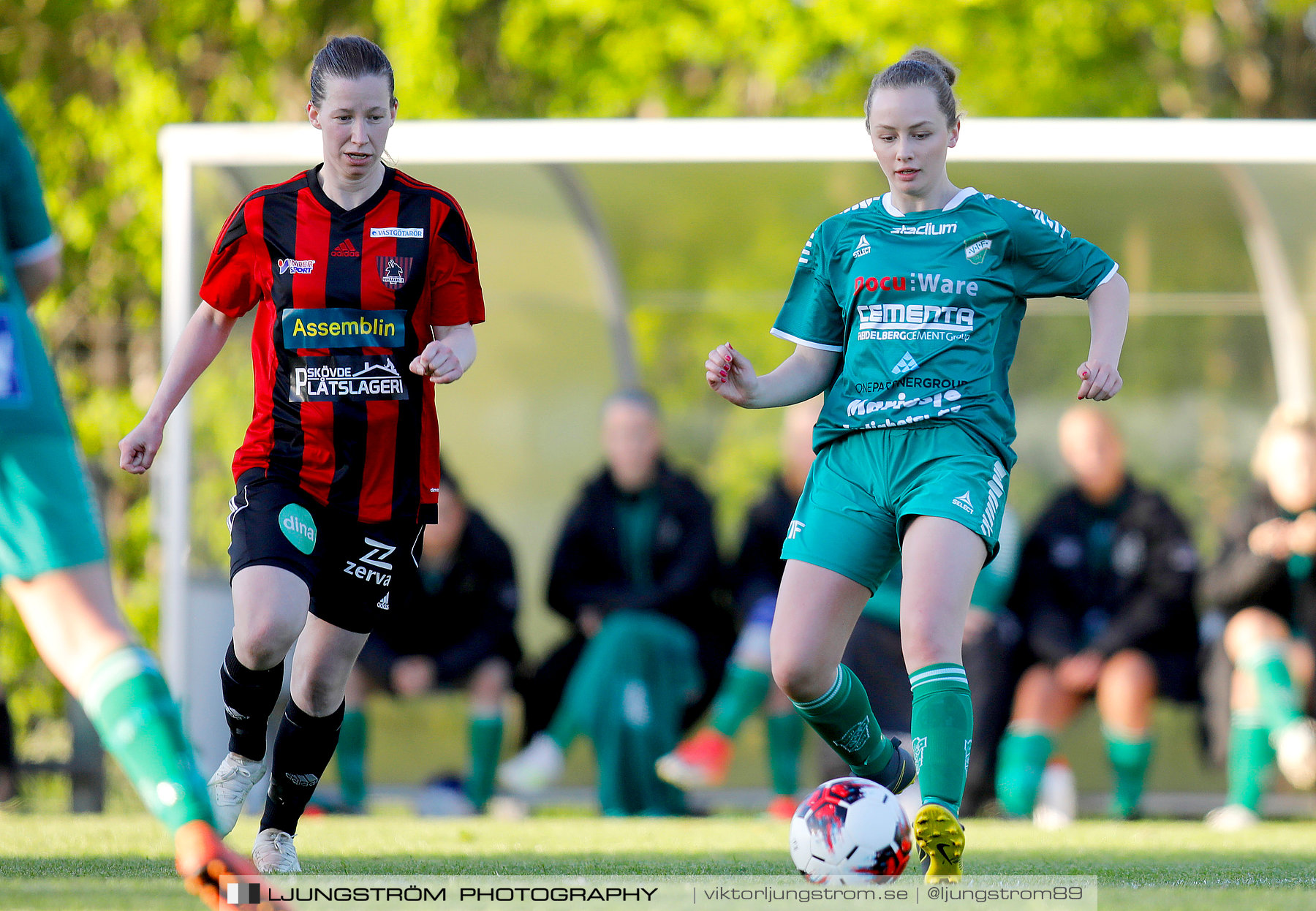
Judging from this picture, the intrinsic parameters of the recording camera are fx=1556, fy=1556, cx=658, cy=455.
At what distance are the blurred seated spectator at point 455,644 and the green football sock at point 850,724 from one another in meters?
3.43

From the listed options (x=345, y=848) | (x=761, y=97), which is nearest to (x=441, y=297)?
(x=345, y=848)

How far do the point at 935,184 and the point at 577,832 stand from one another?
9.66 ft

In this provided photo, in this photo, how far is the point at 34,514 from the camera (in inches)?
110

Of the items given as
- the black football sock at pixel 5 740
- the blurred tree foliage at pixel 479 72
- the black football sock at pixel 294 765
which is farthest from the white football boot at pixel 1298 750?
the black football sock at pixel 5 740

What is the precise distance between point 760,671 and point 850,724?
3064 mm

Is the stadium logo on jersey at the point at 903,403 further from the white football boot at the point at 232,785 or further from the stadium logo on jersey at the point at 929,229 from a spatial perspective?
the white football boot at the point at 232,785

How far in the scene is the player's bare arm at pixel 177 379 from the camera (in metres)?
3.91

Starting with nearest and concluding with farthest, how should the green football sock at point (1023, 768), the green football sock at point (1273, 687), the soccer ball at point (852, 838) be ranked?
1. the soccer ball at point (852, 838)
2. the green football sock at point (1273, 687)
3. the green football sock at point (1023, 768)

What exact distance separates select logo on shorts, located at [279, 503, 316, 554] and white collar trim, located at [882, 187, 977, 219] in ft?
5.61

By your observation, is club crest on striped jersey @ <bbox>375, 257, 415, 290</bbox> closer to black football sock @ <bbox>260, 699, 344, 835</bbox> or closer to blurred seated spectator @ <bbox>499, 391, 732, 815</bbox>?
black football sock @ <bbox>260, 699, 344, 835</bbox>

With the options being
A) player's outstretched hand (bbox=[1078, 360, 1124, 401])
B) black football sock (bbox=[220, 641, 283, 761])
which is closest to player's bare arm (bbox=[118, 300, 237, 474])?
black football sock (bbox=[220, 641, 283, 761])

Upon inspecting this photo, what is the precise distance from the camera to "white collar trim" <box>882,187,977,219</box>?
4035 mm

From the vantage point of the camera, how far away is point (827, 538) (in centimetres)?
391

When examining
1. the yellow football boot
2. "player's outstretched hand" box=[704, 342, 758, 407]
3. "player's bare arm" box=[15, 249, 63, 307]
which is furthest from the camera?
"player's outstretched hand" box=[704, 342, 758, 407]
